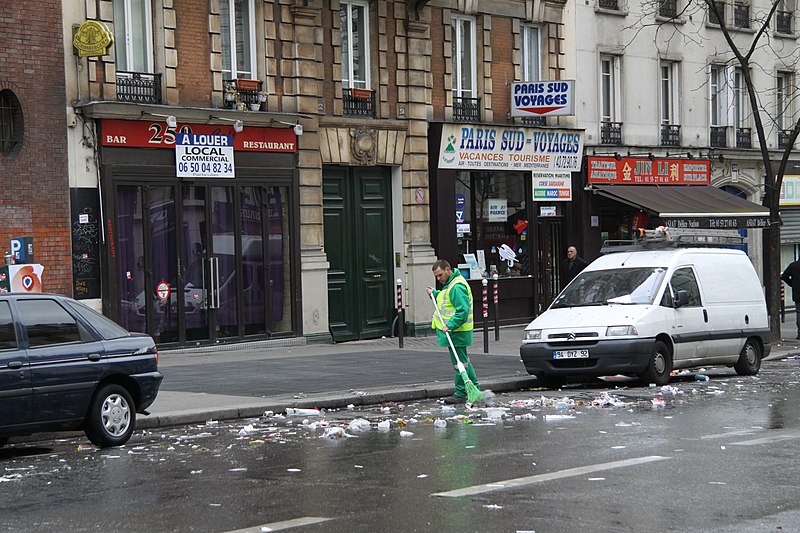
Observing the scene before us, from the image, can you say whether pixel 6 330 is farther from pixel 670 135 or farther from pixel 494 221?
pixel 670 135

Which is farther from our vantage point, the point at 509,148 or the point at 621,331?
the point at 509,148

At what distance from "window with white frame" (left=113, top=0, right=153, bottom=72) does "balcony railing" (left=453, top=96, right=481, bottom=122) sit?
7.77 m

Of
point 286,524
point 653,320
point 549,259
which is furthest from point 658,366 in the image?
point 549,259

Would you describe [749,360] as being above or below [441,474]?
below

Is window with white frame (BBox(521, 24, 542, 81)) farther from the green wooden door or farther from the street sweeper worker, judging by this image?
the street sweeper worker

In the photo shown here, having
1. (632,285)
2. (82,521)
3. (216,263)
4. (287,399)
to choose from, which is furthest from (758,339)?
(82,521)

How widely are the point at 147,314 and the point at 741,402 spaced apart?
34.3ft

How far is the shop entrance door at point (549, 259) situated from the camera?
2934cm

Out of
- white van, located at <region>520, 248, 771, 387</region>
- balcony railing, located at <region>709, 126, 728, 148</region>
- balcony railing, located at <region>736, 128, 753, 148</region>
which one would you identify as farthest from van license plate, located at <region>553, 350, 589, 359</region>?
balcony railing, located at <region>736, 128, 753, 148</region>

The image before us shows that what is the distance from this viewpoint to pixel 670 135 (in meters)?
32.8

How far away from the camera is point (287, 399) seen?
49.8ft

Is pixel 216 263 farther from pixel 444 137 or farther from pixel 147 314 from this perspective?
pixel 444 137

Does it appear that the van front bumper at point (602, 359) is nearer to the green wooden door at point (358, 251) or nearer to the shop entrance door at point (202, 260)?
the shop entrance door at point (202, 260)

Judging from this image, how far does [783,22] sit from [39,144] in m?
23.5
